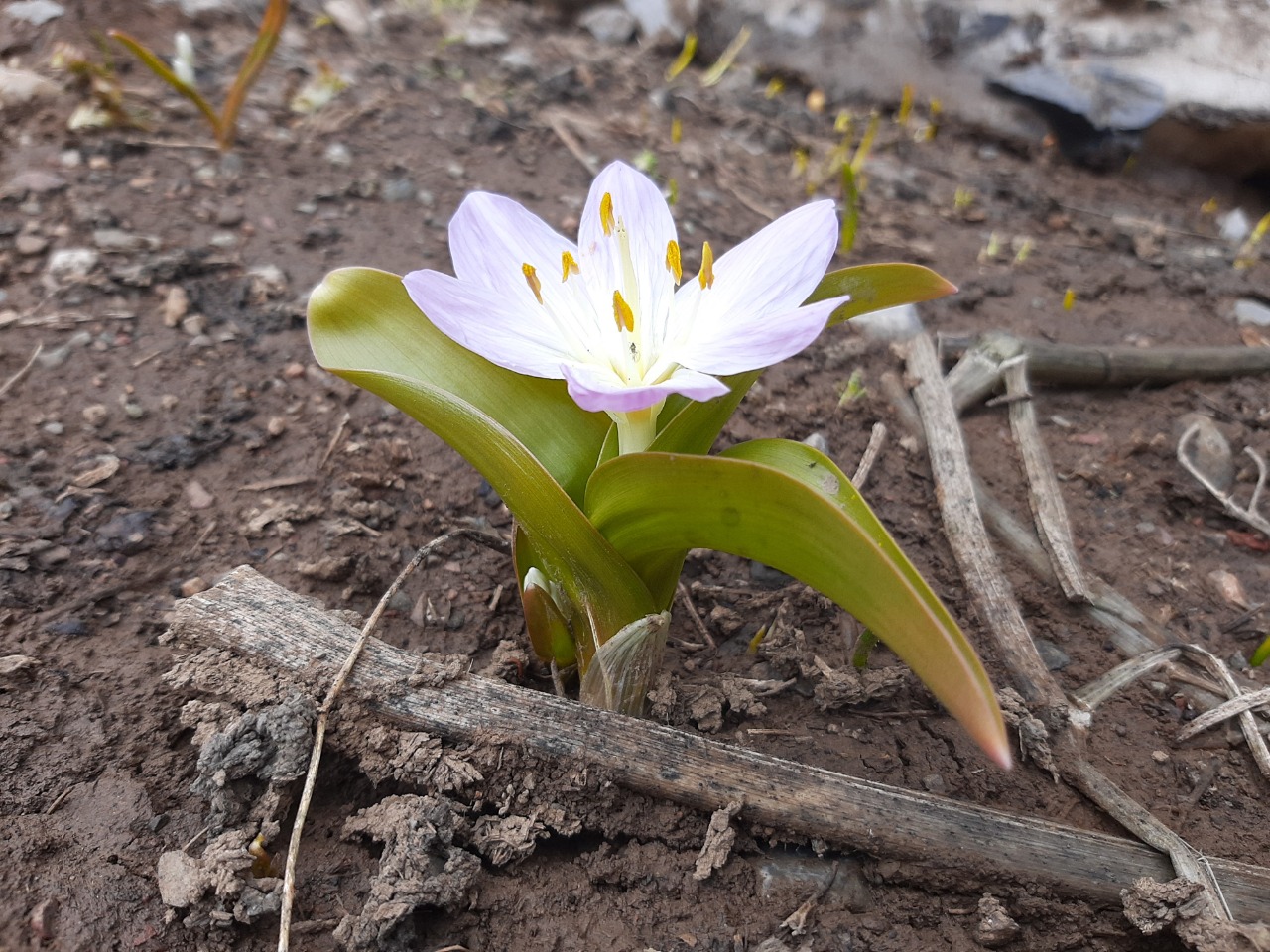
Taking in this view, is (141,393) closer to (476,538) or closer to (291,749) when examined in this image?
(476,538)

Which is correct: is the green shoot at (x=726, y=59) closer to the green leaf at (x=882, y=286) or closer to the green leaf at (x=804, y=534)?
the green leaf at (x=882, y=286)

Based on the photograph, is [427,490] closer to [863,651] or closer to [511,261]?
[511,261]

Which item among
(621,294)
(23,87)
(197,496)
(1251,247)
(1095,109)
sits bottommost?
(1251,247)

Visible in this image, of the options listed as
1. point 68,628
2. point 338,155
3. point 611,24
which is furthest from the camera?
point 611,24

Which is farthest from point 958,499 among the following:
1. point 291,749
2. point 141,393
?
point 141,393

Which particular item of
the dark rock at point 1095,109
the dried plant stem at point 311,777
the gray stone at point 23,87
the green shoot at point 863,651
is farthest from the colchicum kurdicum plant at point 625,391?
the dark rock at point 1095,109

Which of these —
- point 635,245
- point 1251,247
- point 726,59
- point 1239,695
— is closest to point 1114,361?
point 1239,695
